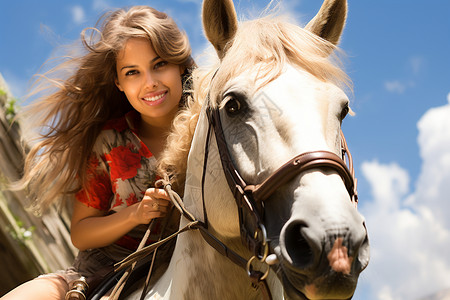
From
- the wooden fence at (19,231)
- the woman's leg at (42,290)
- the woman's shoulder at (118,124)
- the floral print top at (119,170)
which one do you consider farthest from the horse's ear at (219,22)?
the wooden fence at (19,231)

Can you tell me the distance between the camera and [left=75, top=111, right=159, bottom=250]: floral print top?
9.04 ft

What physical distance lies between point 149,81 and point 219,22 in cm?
82

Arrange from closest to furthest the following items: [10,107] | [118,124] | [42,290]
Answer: [42,290], [118,124], [10,107]

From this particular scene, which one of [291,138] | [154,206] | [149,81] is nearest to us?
[291,138]

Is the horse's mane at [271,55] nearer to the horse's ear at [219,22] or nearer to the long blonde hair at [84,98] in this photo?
the horse's ear at [219,22]

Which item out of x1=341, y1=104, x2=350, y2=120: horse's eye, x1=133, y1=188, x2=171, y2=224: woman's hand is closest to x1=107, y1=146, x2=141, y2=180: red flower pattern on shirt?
x1=133, y1=188, x2=171, y2=224: woman's hand

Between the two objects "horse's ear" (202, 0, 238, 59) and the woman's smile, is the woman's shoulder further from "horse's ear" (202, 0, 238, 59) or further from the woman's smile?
"horse's ear" (202, 0, 238, 59)

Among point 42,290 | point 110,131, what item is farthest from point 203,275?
point 110,131

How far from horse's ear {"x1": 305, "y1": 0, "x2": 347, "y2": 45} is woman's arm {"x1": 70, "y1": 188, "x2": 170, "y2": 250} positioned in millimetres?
1036

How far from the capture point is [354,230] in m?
1.34

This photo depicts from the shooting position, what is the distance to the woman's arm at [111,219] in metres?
2.33

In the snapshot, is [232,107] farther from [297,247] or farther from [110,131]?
[110,131]

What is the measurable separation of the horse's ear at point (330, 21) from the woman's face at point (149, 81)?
941 mm

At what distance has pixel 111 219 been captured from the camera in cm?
263
